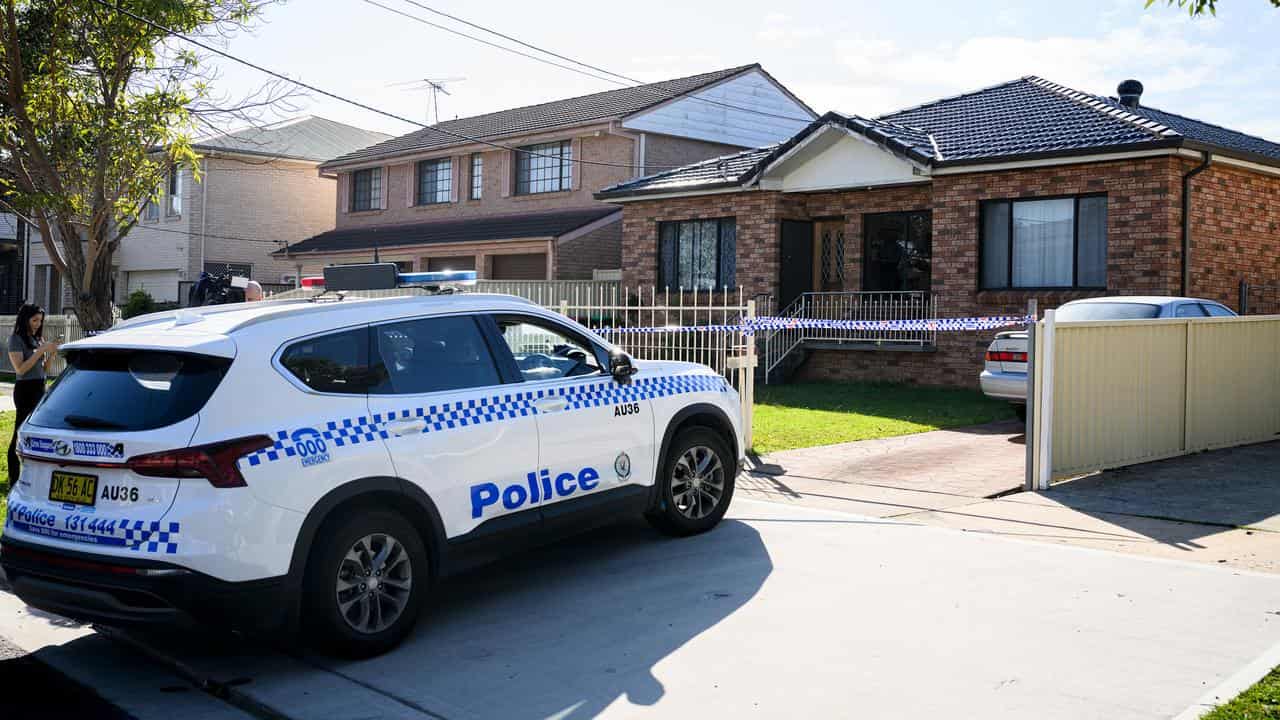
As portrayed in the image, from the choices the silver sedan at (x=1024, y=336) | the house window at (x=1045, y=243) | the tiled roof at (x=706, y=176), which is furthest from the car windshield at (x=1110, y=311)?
the tiled roof at (x=706, y=176)

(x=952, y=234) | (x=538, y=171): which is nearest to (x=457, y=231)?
(x=538, y=171)

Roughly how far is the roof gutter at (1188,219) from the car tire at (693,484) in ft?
38.8

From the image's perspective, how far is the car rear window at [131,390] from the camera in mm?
4965

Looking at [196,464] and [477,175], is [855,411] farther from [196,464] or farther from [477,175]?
[477,175]

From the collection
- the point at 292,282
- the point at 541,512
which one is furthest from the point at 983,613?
the point at 292,282

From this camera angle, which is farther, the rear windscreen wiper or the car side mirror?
the car side mirror

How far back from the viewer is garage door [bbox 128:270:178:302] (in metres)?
36.3

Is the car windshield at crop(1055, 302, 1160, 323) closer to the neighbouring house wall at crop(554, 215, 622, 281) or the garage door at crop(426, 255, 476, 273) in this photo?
the neighbouring house wall at crop(554, 215, 622, 281)

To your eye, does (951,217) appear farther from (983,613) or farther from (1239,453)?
(983,613)

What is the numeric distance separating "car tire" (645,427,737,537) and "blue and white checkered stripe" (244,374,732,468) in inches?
14.2

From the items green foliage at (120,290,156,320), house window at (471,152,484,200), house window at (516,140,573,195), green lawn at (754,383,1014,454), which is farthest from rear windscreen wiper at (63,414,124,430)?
green foliage at (120,290,156,320)

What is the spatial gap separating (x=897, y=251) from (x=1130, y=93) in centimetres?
531

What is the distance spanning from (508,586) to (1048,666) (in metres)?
3.08

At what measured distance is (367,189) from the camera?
3581 cm
